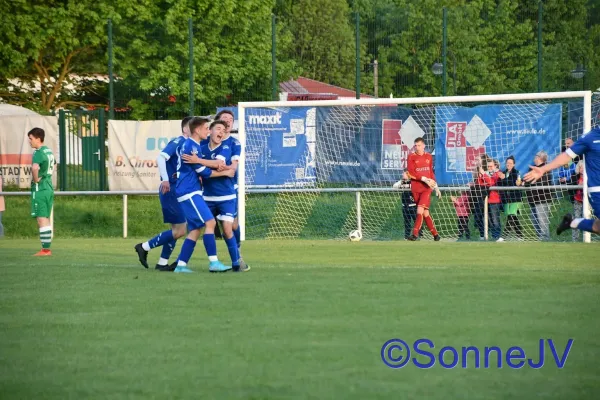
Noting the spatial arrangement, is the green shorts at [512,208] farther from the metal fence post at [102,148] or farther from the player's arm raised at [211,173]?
the metal fence post at [102,148]

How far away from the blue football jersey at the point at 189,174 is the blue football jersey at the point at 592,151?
4.11m

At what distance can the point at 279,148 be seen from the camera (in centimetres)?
2220

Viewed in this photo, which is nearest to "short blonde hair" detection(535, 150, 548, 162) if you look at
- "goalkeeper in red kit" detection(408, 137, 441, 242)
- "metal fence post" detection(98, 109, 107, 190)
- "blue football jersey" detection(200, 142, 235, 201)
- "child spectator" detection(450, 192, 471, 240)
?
"child spectator" detection(450, 192, 471, 240)

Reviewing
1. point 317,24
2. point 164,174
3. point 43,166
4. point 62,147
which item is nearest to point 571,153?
point 164,174

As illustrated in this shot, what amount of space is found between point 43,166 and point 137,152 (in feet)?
28.5

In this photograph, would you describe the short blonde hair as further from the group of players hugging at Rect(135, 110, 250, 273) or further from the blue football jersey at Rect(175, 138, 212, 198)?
the blue football jersey at Rect(175, 138, 212, 198)

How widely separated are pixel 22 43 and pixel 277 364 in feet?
99.1

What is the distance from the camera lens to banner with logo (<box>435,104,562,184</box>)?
20969mm

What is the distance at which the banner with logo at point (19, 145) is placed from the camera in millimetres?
25453

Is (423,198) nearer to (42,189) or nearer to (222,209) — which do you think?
(42,189)

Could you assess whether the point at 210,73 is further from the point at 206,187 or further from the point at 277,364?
the point at 277,364

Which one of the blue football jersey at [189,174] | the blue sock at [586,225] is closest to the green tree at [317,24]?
the blue football jersey at [189,174]

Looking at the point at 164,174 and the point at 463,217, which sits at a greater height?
the point at 164,174

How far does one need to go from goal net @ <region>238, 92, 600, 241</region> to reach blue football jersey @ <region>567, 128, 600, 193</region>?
8.30 m
